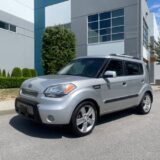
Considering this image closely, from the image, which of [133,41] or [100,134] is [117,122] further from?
[133,41]

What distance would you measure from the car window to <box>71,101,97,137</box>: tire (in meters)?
1.23

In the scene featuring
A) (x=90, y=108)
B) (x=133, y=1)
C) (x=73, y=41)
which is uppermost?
(x=133, y=1)

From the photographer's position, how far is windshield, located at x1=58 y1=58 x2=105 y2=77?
239 inches

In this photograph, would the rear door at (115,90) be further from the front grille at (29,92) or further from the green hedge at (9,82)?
the green hedge at (9,82)

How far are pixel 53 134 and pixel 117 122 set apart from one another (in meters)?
2.01

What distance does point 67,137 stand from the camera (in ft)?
17.3

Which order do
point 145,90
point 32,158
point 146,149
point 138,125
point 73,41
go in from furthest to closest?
point 73,41 < point 145,90 < point 138,125 < point 146,149 < point 32,158

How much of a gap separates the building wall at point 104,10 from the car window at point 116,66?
47.4 ft

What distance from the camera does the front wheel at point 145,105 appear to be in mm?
7632

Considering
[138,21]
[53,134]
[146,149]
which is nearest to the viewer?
[146,149]

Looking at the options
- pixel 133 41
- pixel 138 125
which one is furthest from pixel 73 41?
pixel 138 125

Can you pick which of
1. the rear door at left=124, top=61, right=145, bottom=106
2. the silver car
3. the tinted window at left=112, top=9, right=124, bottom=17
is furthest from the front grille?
the tinted window at left=112, top=9, right=124, bottom=17

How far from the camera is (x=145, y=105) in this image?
7820 mm

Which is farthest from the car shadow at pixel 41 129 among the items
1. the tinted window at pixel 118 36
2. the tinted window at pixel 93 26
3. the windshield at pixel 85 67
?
the tinted window at pixel 93 26
